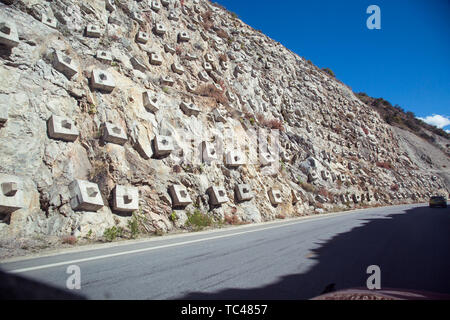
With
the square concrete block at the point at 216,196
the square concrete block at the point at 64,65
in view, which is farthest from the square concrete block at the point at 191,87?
the square concrete block at the point at 216,196

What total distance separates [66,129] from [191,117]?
7.04m

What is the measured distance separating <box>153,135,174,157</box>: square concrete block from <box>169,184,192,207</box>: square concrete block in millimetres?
1790

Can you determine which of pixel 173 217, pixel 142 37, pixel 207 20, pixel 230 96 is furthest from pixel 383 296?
pixel 207 20

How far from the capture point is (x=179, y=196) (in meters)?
10.3

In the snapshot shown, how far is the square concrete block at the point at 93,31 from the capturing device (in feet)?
43.1

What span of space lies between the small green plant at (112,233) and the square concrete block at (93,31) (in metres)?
10.8

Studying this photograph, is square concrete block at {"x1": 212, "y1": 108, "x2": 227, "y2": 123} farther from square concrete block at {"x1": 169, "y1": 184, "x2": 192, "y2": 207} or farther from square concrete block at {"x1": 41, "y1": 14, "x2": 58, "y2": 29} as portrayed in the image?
square concrete block at {"x1": 41, "y1": 14, "x2": 58, "y2": 29}

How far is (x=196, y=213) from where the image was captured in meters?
11.0

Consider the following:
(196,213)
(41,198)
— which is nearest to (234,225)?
(196,213)

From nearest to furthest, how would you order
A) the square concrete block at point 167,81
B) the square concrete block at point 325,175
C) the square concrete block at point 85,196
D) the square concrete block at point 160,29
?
1. the square concrete block at point 85,196
2. the square concrete block at point 167,81
3. the square concrete block at point 160,29
4. the square concrete block at point 325,175

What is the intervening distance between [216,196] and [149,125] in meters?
4.69

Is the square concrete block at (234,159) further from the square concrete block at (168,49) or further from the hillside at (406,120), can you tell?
the hillside at (406,120)

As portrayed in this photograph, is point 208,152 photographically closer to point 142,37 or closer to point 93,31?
point 93,31

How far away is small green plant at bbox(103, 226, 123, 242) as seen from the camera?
7.60 meters
